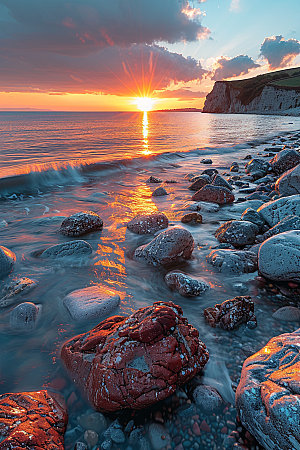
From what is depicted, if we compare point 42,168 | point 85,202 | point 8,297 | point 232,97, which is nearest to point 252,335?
point 8,297

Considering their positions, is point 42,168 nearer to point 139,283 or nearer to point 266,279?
point 139,283

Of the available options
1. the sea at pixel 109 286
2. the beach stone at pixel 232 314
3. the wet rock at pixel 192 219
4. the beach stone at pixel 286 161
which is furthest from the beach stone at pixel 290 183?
the beach stone at pixel 232 314

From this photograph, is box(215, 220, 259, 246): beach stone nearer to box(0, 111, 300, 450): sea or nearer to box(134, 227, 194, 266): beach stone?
box(0, 111, 300, 450): sea

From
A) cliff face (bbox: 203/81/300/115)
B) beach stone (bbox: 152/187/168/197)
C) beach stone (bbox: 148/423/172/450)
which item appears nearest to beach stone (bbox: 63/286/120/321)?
beach stone (bbox: 148/423/172/450)

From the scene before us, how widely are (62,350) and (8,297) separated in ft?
5.40

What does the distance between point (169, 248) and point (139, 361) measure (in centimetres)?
264

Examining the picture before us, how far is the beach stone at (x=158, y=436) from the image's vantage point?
1.92 metres

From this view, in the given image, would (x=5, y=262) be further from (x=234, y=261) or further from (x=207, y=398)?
(x=234, y=261)

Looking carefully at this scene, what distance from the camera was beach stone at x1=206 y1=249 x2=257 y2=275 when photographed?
4266 millimetres

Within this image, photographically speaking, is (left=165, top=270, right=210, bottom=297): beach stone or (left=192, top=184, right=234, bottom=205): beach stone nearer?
(left=165, top=270, right=210, bottom=297): beach stone

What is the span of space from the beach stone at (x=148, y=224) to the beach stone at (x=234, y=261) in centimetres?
184

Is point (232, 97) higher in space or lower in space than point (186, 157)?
higher

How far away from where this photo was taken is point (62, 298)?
387 cm

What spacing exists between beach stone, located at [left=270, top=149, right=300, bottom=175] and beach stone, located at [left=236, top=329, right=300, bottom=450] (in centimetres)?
1088
